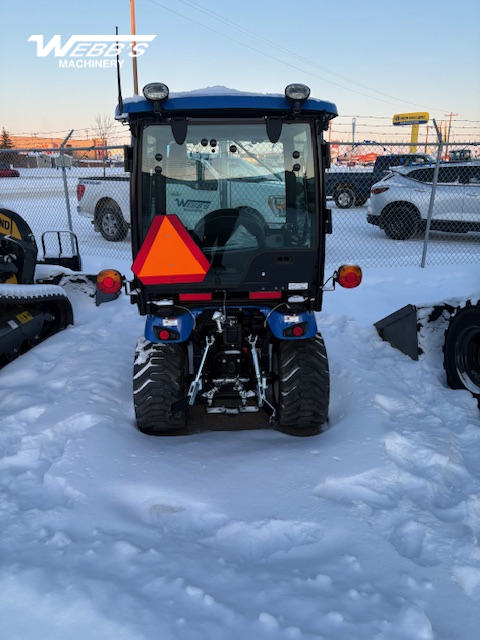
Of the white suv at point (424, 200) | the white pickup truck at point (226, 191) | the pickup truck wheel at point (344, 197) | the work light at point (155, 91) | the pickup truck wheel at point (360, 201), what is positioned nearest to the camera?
the work light at point (155, 91)

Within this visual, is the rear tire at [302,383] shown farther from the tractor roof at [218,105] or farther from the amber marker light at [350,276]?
the tractor roof at [218,105]

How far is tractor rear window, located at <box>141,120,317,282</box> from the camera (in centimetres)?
322

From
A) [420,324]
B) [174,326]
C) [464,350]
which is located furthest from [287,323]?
[420,324]

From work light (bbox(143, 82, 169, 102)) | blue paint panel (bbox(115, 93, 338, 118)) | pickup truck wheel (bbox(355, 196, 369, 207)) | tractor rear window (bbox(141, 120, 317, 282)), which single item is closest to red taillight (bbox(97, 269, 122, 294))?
tractor rear window (bbox(141, 120, 317, 282))

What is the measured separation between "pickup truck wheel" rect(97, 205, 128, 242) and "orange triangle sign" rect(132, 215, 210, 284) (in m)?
8.25

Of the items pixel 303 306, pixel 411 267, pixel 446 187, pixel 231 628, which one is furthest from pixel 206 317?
pixel 446 187

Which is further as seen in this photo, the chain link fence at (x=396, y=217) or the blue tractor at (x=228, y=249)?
the chain link fence at (x=396, y=217)

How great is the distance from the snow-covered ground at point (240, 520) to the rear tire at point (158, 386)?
0.45ft

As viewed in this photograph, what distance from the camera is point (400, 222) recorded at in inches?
436

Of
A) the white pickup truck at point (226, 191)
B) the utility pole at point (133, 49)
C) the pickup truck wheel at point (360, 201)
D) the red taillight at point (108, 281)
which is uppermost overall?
the utility pole at point (133, 49)

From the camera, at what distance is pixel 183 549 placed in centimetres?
241

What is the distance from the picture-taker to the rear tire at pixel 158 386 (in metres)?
3.53

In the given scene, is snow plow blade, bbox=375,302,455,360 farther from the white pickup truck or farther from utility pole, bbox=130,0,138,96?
utility pole, bbox=130,0,138,96

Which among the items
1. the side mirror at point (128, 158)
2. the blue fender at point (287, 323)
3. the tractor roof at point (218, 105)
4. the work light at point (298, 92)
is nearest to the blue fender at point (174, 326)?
the blue fender at point (287, 323)
